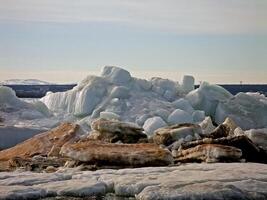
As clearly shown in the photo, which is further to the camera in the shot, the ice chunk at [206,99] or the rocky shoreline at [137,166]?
the ice chunk at [206,99]

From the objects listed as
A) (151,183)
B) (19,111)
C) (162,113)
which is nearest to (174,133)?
(151,183)

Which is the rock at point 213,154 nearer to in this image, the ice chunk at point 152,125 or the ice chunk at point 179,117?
the ice chunk at point 152,125

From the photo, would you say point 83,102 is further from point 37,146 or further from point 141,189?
point 141,189

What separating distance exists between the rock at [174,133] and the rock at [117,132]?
0.38 meters

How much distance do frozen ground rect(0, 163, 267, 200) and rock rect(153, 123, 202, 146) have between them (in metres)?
2.30

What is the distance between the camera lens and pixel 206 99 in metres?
21.6

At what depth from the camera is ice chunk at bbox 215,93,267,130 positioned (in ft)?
65.8

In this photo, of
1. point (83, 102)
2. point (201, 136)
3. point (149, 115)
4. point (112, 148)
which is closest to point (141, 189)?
point (112, 148)

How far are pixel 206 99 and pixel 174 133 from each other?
461 inches

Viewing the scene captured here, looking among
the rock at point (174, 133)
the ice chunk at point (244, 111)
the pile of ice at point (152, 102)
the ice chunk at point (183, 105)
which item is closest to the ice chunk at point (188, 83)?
the pile of ice at point (152, 102)

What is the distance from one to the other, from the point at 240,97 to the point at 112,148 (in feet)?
44.3

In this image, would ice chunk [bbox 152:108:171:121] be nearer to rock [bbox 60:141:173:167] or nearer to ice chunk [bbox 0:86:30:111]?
ice chunk [bbox 0:86:30:111]

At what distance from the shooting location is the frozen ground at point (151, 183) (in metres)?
6.25

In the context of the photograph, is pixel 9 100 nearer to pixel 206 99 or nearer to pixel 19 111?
pixel 19 111
